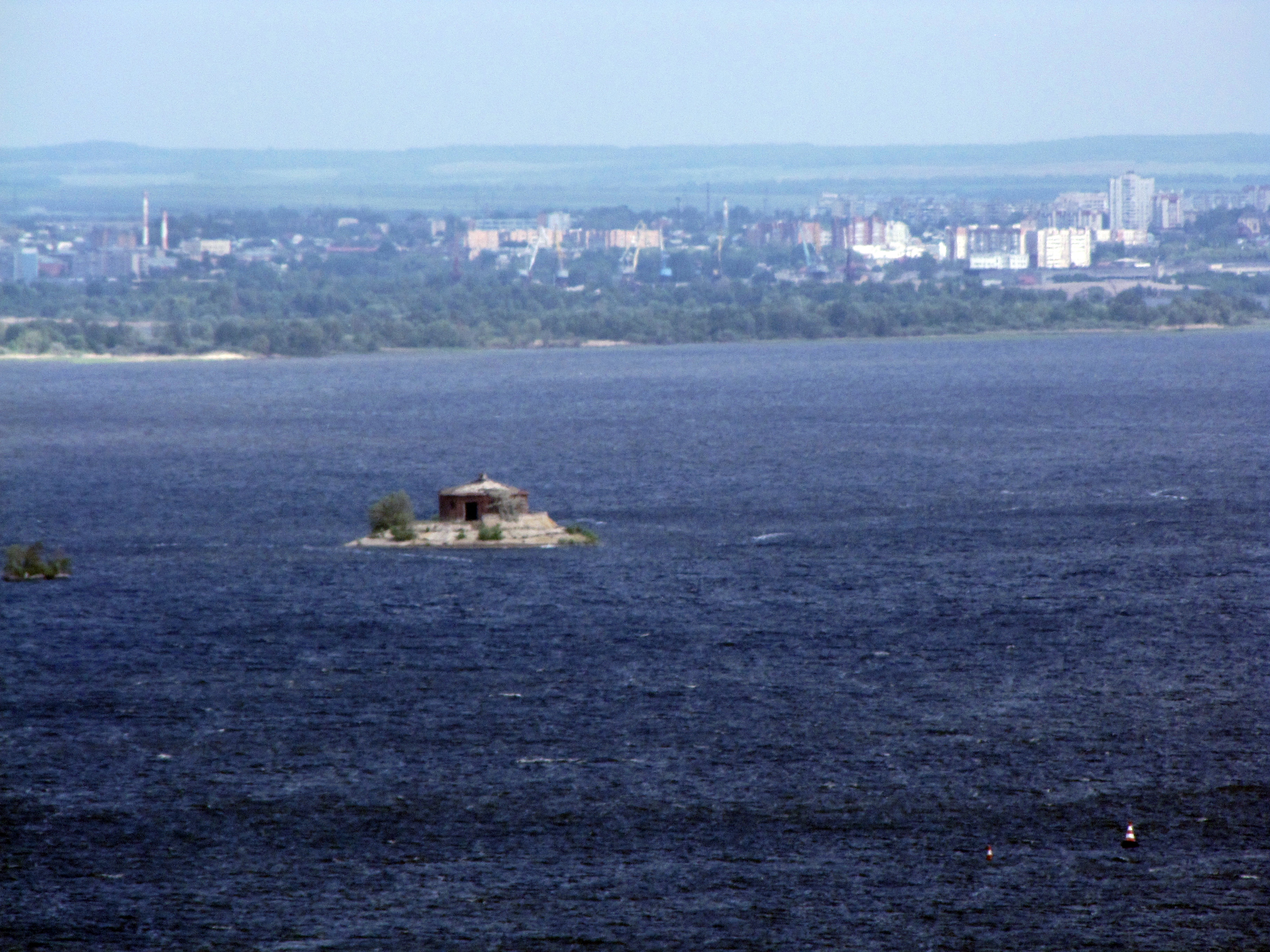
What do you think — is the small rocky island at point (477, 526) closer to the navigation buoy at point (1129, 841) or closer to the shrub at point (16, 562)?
the shrub at point (16, 562)

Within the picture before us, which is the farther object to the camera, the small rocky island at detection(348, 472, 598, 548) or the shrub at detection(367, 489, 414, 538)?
the shrub at detection(367, 489, 414, 538)

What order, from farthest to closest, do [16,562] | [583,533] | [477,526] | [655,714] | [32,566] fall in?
[583,533], [477,526], [16,562], [32,566], [655,714]

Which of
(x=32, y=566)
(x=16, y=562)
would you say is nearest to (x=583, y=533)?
(x=32, y=566)

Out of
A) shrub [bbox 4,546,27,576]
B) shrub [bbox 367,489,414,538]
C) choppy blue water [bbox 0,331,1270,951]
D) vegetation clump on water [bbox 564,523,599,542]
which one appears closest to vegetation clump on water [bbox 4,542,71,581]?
shrub [bbox 4,546,27,576]

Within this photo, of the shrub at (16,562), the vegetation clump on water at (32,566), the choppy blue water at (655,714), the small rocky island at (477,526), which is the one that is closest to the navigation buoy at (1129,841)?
the choppy blue water at (655,714)

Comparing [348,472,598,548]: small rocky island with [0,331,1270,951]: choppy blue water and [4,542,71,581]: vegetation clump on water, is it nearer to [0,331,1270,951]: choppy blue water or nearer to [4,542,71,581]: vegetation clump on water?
[0,331,1270,951]: choppy blue water

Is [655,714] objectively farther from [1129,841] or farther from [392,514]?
[392,514]
